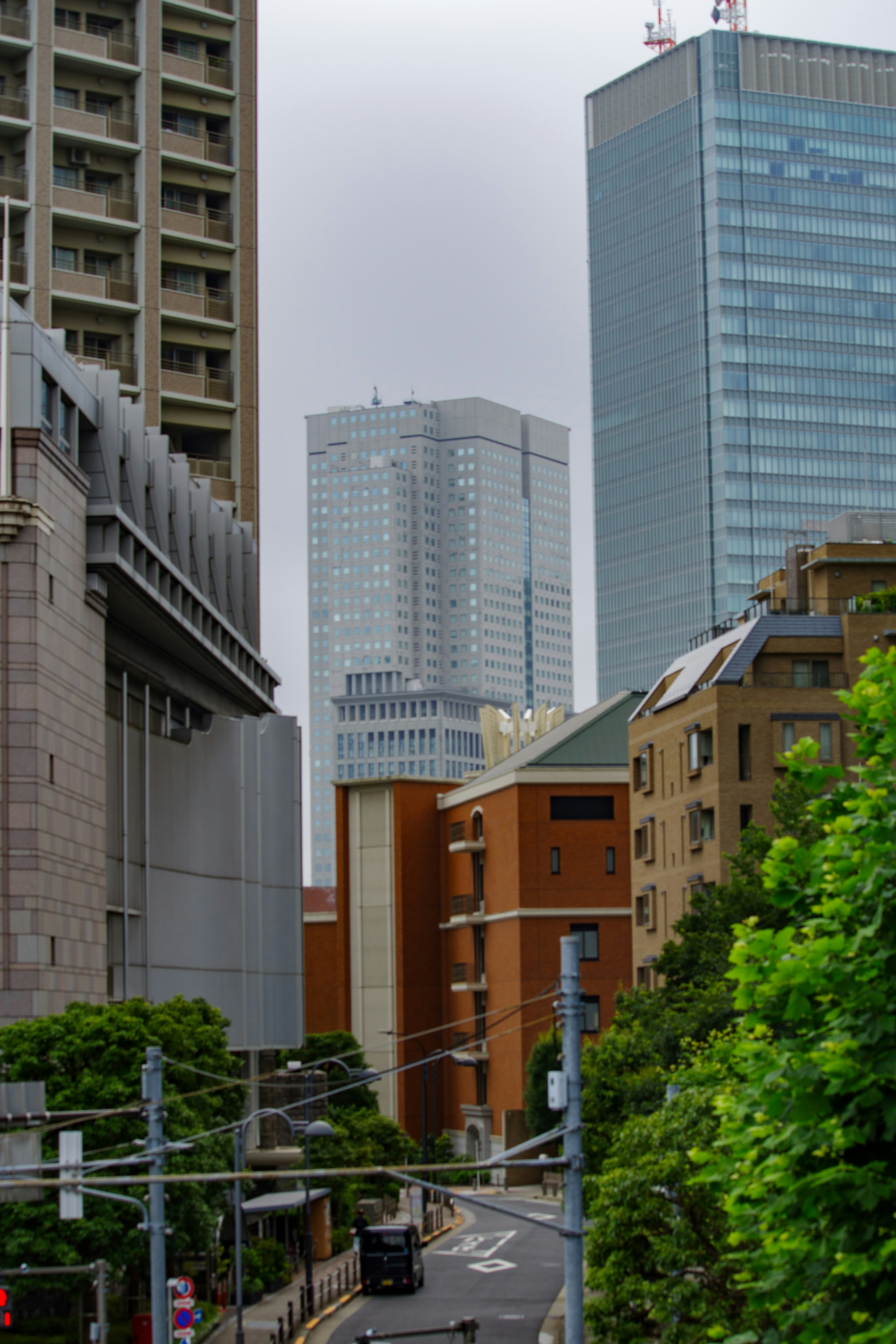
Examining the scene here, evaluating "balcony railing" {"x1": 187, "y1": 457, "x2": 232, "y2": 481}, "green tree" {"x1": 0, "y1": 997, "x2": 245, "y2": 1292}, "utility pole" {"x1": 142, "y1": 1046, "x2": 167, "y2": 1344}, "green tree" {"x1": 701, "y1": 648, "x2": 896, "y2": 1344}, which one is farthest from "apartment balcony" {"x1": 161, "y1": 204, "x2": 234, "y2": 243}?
"green tree" {"x1": 701, "y1": 648, "x2": 896, "y2": 1344}

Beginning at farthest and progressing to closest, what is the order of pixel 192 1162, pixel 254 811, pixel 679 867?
pixel 679 867
pixel 254 811
pixel 192 1162

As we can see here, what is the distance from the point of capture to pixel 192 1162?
39.6 meters

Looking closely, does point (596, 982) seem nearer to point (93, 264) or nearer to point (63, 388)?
point (93, 264)

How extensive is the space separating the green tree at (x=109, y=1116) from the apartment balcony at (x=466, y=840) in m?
67.5

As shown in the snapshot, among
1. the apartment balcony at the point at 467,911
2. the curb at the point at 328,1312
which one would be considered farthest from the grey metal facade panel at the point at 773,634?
the apartment balcony at the point at 467,911

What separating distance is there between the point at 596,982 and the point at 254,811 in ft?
127

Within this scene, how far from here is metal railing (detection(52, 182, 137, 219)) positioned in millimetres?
83250

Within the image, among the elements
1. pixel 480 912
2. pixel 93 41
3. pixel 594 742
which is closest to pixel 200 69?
pixel 93 41

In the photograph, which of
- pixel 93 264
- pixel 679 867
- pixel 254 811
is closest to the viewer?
pixel 254 811

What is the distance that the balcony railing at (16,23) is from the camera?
83438 millimetres

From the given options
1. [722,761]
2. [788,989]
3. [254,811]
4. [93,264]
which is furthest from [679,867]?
[788,989]

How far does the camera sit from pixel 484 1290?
53719 millimetres

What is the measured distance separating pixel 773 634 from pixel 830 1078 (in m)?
63.5

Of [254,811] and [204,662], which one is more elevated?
[204,662]
